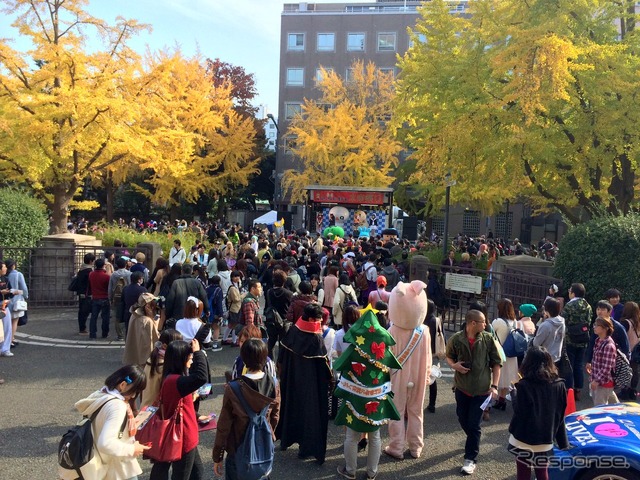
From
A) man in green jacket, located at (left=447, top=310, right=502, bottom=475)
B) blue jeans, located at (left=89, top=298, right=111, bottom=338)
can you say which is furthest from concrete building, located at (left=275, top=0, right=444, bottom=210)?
man in green jacket, located at (left=447, top=310, right=502, bottom=475)

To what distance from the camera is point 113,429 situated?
3.28m

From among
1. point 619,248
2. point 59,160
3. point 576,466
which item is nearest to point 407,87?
point 619,248

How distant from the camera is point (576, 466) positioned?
14.2 ft

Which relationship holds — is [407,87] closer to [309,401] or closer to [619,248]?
[619,248]

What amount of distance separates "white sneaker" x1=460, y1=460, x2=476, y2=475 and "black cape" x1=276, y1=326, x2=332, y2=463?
1.36 m

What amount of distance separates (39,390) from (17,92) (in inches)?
459

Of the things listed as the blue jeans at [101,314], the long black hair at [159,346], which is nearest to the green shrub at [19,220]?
the blue jeans at [101,314]

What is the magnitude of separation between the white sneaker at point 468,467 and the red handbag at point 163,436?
2799 mm

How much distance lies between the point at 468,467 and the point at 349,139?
2676 cm

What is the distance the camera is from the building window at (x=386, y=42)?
42.1m

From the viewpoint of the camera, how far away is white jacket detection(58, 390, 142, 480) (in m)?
3.27

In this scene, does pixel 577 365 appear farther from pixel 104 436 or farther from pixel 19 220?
pixel 19 220

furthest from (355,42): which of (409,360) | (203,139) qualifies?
(409,360)

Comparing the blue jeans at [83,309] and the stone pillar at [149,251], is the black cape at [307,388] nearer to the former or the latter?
the blue jeans at [83,309]
